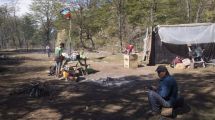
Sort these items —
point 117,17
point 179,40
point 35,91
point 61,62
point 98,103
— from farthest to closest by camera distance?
point 117,17 → point 179,40 → point 61,62 → point 35,91 → point 98,103

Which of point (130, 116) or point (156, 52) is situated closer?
point (130, 116)

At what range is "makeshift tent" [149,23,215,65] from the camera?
1899cm

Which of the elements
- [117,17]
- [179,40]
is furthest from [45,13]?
[179,40]

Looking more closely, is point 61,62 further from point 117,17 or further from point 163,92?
point 117,17

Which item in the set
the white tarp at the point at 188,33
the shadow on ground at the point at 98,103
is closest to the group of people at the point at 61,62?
the shadow on ground at the point at 98,103

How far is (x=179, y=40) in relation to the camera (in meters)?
19.2

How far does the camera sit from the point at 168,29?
63.6 feet

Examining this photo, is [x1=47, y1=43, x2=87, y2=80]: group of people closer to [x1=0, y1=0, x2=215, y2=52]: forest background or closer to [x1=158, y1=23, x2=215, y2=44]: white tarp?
[x1=158, y1=23, x2=215, y2=44]: white tarp

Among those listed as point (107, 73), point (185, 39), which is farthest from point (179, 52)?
point (107, 73)

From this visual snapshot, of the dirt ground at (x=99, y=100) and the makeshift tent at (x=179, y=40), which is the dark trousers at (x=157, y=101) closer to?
the dirt ground at (x=99, y=100)

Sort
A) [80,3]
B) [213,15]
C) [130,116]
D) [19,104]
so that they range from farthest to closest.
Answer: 1. [80,3]
2. [213,15]
3. [19,104]
4. [130,116]

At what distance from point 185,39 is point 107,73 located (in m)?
5.18

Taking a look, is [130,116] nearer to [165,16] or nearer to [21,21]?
[165,16]

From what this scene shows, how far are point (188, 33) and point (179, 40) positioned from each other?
61 centimetres
